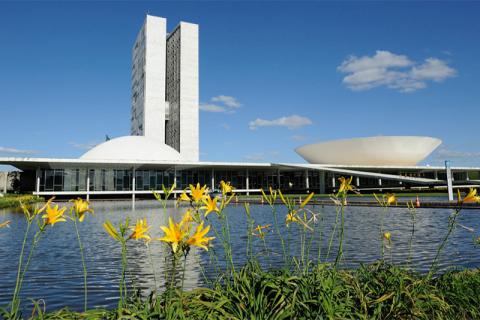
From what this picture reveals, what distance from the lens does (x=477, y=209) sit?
22516mm

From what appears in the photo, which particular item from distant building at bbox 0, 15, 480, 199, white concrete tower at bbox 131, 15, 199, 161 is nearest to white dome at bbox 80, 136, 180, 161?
distant building at bbox 0, 15, 480, 199

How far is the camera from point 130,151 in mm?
67062

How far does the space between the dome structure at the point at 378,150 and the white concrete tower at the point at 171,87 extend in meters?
27.8

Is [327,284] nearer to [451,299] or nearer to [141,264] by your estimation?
[451,299]

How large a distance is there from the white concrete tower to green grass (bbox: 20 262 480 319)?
82.7 m

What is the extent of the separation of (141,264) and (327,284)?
20.0ft

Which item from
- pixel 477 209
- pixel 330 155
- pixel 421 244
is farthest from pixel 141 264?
pixel 330 155

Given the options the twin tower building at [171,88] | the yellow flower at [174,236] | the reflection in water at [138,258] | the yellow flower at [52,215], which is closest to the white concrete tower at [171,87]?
the twin tower building at [171,88]

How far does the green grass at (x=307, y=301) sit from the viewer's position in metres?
3.39

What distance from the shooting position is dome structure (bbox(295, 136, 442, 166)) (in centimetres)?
7700

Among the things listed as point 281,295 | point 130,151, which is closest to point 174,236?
point 281,295

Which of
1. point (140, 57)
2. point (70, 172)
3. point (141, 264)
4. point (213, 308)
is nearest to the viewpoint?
point (213, 308)

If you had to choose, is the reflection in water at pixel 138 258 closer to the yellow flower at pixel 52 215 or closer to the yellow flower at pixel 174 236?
the yellow flower at pixel 52 215

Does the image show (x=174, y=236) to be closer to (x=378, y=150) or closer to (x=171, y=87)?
(x=378, y=150)
